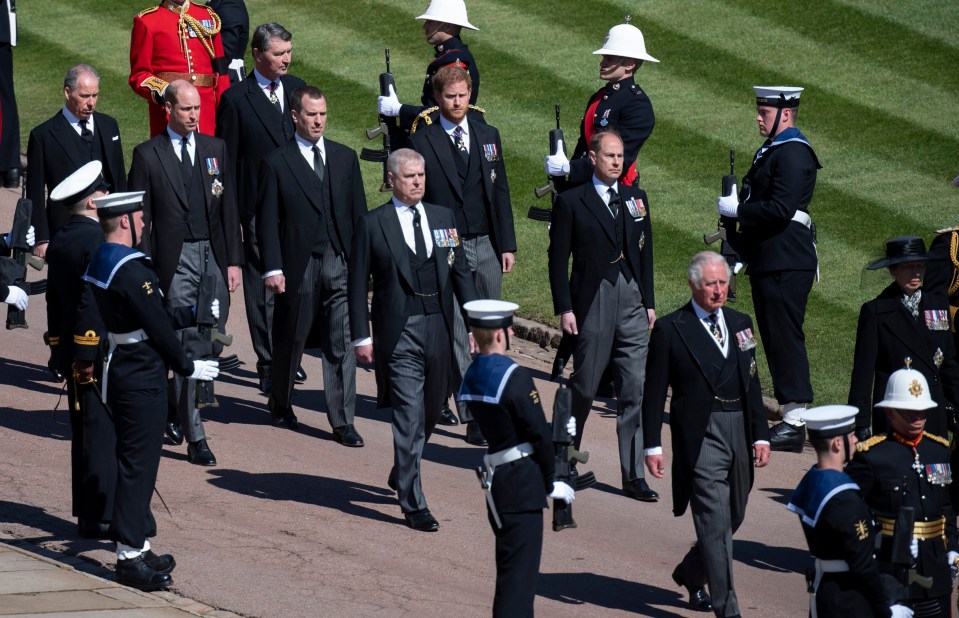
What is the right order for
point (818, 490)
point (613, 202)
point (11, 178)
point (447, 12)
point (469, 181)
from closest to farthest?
point (818, 490) → point (613, 202) → point (469, 181) → point (447, 12) → point (11, 178)

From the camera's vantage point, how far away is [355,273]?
10234 millimetres

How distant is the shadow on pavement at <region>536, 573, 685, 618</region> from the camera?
354 inches

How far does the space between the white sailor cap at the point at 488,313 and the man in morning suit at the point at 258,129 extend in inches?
183

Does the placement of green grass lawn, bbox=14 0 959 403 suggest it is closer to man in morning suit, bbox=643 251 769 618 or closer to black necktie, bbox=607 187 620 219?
black necktie, bbox=607 187 620 219

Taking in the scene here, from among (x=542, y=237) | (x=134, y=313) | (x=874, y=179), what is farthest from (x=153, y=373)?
(x=874, y=179)

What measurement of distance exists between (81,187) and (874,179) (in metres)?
9.43

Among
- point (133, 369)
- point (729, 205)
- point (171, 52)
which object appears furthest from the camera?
point (171, 52)

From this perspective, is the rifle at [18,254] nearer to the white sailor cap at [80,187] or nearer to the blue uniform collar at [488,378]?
the white sailor cap at [80,187]

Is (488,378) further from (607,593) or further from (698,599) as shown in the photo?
(698,599)

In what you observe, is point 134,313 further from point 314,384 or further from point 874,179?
point 874,179

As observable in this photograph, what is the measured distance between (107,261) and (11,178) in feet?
27.0

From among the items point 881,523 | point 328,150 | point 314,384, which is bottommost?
point 314,384

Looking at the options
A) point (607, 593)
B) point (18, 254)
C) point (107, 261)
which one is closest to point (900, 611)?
point (607, 593)

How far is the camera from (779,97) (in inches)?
454
